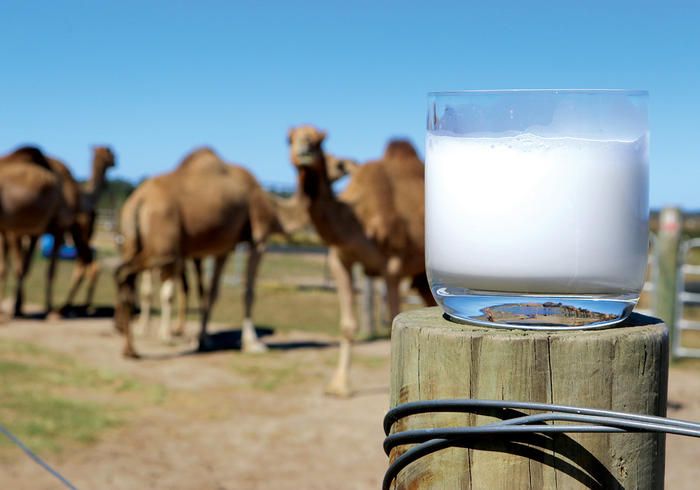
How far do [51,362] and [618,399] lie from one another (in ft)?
26.9

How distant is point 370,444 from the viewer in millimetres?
5898

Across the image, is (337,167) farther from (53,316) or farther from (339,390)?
(53,316)

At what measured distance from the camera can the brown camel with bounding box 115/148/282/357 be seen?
29.1ft

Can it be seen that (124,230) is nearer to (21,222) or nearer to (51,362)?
(51,362)

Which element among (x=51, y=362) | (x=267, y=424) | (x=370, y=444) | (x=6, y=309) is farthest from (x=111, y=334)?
(x=370, y=444)

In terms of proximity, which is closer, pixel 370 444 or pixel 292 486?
pixel 292 486

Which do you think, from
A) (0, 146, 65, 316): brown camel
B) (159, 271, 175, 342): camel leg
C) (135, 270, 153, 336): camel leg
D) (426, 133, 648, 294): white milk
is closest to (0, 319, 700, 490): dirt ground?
(159, 271, 175, 342): camel leg

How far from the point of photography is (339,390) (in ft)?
23.7

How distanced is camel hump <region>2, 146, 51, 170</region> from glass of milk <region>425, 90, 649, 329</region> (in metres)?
11.1

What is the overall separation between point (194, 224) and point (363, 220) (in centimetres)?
291

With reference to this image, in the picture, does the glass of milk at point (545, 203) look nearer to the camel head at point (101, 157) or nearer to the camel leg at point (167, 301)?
the camel leg at point (167, 301)

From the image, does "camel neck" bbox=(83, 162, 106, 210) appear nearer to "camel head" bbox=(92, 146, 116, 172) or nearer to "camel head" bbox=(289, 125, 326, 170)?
"camel head" bbox=(92, 146, 116, 172)

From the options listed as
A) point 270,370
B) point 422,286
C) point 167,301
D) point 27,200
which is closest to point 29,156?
point 27,200

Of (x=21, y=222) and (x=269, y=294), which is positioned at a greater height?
(x=21, y=222)
